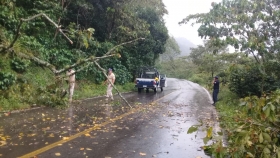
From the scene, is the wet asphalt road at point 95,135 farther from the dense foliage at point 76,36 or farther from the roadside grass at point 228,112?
the dense foliage at point 76,36

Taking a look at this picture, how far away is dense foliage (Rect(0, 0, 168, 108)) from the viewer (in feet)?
44.9

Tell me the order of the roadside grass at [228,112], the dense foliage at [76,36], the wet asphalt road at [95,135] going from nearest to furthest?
the wet asphalt road at [95,135], the roadside grass at [228,112], the dense foliage at [76,36]

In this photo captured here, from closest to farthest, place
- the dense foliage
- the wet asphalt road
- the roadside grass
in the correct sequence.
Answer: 1. the wet asphalt road
2. the roadside grass
3. the dense foliage

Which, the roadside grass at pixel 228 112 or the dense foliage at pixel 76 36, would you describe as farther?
the dense foliage at pixel 76 36

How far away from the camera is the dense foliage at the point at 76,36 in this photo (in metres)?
13.7

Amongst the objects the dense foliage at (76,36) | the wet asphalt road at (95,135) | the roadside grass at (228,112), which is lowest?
the wet asphalt road at (95,135)

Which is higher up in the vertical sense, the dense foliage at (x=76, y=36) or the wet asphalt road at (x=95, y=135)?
the dense foliage at (x=76, y=36)

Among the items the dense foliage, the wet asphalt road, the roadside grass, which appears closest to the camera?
the wet asphalt road

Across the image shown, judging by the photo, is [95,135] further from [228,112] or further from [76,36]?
[76,36]

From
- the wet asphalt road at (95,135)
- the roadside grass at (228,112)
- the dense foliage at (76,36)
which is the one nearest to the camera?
the wet asphalt road at (95,135)

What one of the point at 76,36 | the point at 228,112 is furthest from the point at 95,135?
the point at 76,36

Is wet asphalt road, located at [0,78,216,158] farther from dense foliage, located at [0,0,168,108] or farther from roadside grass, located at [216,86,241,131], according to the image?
dense foliage, located at [0,0,168,108]

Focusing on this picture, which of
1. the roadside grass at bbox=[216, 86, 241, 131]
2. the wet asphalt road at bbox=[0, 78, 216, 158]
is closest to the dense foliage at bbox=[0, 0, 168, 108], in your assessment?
the wet asphalt road at bbox=[0, 78, 216, 158]

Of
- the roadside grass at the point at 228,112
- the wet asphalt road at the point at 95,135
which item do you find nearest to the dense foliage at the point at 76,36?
the wet asphalt road at the point at 95,135
